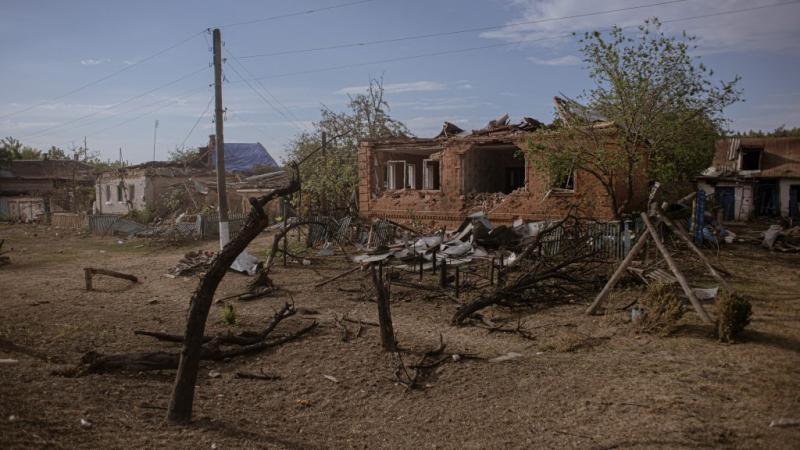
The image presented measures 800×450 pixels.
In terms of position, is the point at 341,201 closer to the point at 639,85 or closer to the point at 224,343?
the point at 639,85

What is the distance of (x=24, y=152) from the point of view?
5431 cm

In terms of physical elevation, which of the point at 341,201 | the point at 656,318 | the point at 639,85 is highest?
the point at 639,85

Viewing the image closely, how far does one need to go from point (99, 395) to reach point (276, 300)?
18.0 feet

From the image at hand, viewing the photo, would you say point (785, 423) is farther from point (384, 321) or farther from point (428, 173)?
point (428, 173)

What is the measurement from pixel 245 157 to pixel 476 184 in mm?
21014

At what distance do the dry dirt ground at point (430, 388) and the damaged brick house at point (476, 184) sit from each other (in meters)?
6.93

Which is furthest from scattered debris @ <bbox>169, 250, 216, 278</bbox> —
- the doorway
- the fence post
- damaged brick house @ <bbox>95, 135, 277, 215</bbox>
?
the doorway

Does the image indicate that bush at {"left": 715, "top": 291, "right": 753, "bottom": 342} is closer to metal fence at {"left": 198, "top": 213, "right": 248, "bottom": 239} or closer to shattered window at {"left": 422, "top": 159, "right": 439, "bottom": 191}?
shattered window at {"left": 422, "top": 159, "right": 439, "bottom": 191}

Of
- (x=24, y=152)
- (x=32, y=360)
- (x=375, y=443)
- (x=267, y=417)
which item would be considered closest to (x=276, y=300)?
(x=32, y=360)

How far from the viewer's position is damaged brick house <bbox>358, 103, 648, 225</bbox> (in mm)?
16453

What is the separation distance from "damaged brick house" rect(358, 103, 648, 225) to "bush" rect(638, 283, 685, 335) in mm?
7988

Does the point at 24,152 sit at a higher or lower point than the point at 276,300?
higher

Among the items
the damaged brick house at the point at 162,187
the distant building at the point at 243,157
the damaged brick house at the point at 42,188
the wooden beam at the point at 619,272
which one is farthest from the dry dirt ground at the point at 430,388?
the damaged brick house at the point at 42,188

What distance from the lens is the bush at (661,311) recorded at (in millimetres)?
7578
